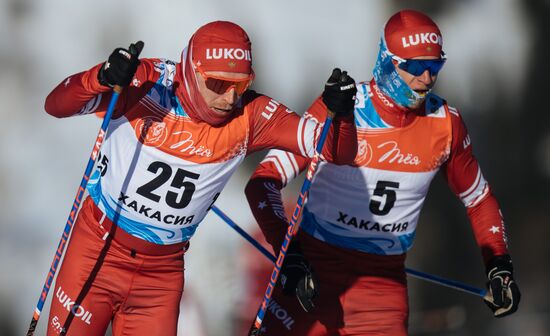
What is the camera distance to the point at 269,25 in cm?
731

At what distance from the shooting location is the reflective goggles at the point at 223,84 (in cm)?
456

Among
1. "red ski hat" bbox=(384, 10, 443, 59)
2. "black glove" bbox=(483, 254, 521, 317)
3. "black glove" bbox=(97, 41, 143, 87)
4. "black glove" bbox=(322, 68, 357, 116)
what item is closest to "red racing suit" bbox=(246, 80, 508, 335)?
"black glove" bbox=(483, 254, 521, 317)

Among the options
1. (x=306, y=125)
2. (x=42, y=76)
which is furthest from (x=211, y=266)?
(x=306, y=125)

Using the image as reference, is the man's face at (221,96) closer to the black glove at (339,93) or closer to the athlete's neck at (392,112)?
the black glove at (339,93)

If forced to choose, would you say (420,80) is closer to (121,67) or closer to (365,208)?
(365,208)

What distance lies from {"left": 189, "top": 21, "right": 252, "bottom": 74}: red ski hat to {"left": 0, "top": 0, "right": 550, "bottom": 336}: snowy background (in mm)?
2257

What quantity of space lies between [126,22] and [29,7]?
1.99 feet

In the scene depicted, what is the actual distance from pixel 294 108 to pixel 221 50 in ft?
9.61

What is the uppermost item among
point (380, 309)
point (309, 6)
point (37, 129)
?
point (309, 6)

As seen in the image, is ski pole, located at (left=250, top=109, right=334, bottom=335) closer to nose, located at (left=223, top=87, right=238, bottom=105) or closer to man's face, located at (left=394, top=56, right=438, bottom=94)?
nose, located at (left=223, top=87, right=238, bottom=105)

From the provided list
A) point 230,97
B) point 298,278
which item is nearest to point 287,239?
point 298,278

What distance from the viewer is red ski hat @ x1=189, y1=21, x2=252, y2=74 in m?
4.55

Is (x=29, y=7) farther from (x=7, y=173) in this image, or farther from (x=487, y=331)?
(x=487, y=331)

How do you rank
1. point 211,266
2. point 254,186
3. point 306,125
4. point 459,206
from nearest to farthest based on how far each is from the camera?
point 306,125 → point 254,186 → point 211,266 → point 459,206
